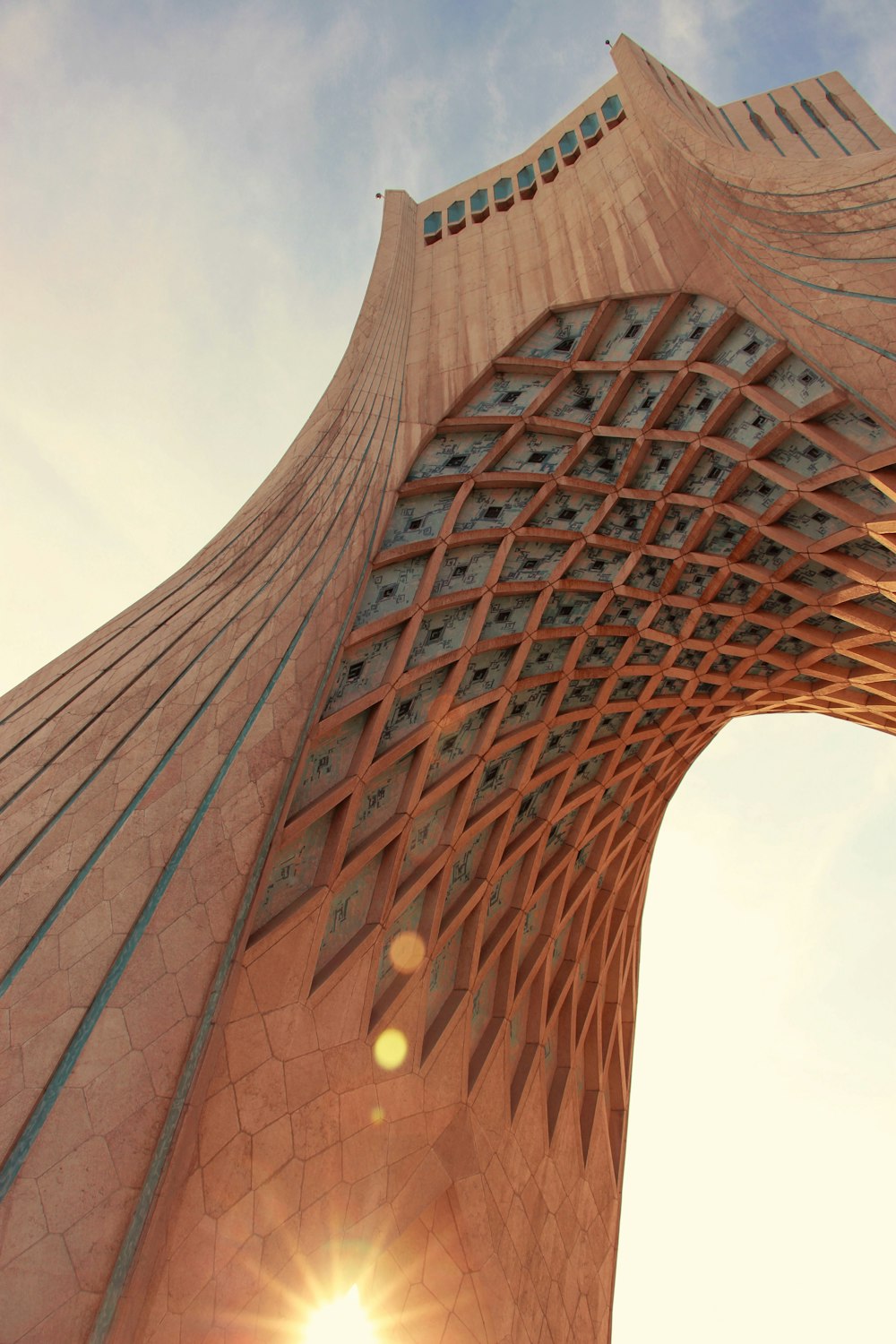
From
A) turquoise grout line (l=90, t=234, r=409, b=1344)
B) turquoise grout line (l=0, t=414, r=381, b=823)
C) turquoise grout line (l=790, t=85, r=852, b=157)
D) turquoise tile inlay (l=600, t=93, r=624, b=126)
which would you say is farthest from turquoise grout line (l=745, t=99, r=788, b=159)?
turquoise grout line (l=90, t=234, r=409, b=1344)

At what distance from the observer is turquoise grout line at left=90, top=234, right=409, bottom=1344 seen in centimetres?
493

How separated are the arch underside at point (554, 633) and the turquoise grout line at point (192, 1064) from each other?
36cm

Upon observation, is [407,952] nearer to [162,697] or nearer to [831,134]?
[162,697]

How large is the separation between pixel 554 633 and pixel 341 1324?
7.10 metres

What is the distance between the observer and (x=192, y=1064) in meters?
5.84

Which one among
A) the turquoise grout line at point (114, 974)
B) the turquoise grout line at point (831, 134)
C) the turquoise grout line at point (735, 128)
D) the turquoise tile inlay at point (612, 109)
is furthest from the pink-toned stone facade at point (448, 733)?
the turquoise grout line at point (735, 128)

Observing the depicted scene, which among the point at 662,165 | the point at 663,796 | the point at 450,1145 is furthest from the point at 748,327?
the point at 450,1145

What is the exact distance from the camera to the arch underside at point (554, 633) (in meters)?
8.56

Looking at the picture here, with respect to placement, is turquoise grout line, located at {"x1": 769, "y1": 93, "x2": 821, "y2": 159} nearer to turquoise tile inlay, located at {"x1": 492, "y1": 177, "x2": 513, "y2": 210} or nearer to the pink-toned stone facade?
the pink-toned stone facade

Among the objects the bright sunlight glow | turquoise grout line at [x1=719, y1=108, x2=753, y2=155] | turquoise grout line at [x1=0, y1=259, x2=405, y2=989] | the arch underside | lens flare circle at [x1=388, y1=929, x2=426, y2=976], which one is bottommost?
the bright sunlight glow

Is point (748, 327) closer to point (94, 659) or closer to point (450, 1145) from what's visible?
point (94, 659)

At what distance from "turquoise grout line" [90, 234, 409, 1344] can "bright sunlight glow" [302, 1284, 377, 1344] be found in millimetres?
2927

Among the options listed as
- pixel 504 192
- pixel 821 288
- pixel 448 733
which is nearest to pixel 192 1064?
pixel 448 733

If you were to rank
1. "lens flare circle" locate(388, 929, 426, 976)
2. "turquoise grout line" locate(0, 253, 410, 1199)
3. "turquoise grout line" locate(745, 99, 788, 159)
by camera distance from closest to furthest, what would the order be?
1. "turquoise grout line" locate(0, 253, 410, 1199)
2. "lens flare circle" locate(388, 929, 426, 976)
3. "turquoise grout line" locate(745, 99, 788, 159)
